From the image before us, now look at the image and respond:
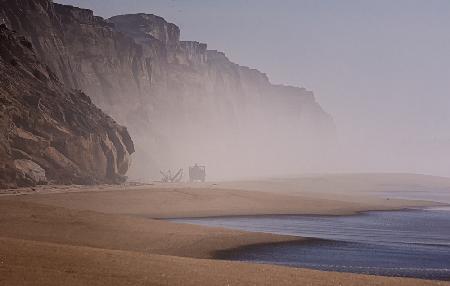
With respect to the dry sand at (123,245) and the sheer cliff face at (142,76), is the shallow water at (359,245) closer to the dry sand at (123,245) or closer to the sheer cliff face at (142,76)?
the dry sand at (123,245)

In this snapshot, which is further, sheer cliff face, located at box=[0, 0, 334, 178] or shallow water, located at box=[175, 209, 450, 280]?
sheer cliff face, located at box=[0, 0, 334, 178]

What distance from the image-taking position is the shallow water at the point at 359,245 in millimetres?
29266

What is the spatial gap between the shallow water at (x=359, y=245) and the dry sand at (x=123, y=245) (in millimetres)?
3315

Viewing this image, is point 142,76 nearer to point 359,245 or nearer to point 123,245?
point 359,245

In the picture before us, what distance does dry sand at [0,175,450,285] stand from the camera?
19266 millimetres

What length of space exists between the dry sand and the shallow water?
331 centimetres

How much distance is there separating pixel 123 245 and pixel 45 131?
42553 mm

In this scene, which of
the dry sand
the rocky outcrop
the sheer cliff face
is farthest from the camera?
the sheer cliff face

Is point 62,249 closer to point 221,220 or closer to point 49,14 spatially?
point 221,220

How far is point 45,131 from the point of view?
68375 millimetres

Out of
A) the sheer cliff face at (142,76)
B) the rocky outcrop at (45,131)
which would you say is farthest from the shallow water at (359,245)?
the sheer cliff face at (142,76)

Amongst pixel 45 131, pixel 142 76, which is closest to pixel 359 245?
pixel 45 131

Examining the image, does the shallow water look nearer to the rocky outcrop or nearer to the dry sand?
the dry sand

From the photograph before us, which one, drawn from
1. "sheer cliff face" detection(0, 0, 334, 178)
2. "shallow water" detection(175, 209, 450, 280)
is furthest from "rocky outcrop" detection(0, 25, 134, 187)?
"shallow water" detection(175, 209, 450, 280)
